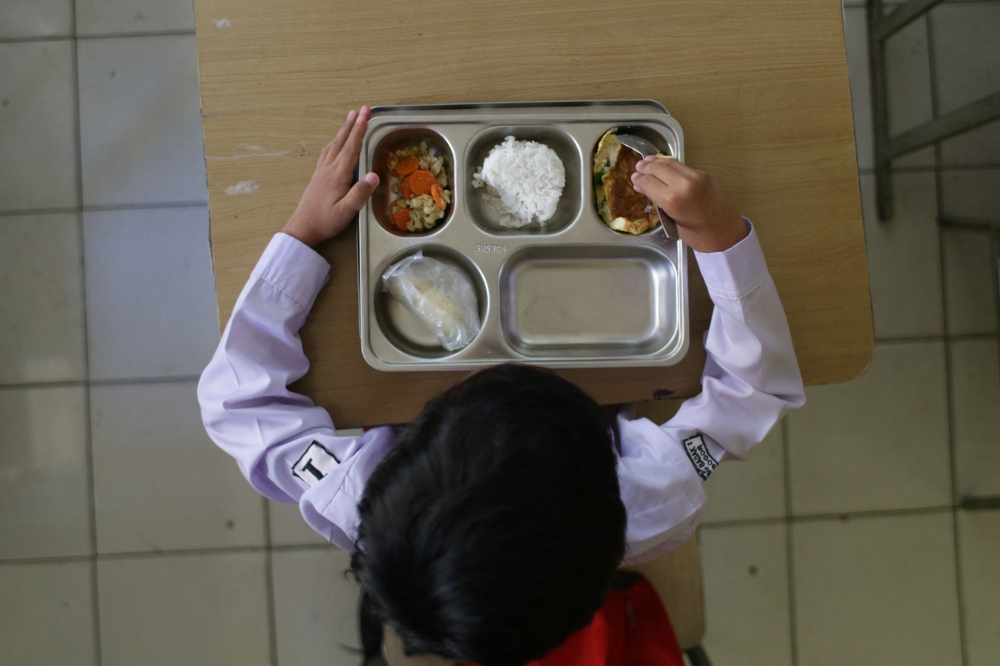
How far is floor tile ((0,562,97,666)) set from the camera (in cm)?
154

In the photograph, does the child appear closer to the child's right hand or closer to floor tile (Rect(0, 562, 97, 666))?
the child's right hand

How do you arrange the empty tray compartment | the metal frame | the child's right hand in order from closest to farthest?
the child's right hand → the empty tray compartment → the metal frame

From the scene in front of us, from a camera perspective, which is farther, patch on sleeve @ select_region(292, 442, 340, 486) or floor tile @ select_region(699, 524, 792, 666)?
floor tile @ select_region(699, 524, 792, 666)

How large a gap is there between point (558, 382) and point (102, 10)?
1.65 meters

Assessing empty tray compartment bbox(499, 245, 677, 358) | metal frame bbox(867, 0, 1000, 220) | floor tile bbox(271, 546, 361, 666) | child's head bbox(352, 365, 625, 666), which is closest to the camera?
child's head bbox(352, 365, 625, 666)

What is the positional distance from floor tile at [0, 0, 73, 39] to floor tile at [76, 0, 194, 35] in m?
0.05

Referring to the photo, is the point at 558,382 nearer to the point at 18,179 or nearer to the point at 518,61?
the point at 518,61

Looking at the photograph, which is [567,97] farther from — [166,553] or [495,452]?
[166,553]

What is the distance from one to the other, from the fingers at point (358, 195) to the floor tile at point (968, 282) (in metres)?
1.57

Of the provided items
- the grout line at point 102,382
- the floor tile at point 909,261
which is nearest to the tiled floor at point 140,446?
the grout line at point 102,382

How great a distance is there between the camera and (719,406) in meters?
0.90

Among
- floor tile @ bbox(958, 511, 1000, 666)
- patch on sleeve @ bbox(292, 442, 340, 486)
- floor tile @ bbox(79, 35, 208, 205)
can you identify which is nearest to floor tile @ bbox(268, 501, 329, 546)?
patch on sleeve @ bbox(292, 442, 340, 486)

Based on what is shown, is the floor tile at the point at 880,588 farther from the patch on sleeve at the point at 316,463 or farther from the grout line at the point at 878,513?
the patch on sleeve at the point at 316,463

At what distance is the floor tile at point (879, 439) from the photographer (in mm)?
1574
